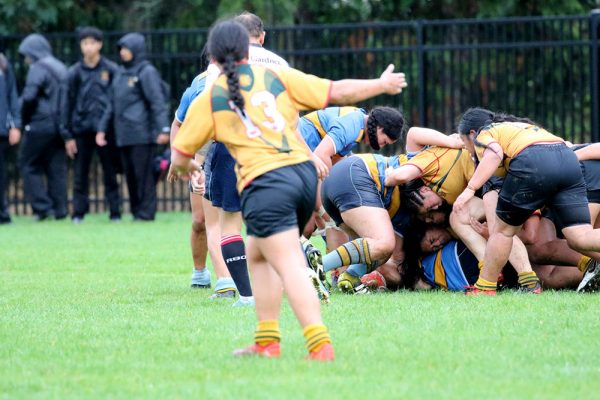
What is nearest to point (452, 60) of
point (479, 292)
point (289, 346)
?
point (479, 292)

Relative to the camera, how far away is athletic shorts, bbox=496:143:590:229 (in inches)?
302

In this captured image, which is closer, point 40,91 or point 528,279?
point 528,279

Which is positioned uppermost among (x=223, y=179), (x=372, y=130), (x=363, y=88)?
(x=363, y=88)

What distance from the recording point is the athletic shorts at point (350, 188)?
8.45 m

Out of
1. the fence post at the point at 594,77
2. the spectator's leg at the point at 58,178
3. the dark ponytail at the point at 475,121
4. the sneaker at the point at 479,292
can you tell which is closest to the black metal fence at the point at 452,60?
the fence post at the point at 594,77

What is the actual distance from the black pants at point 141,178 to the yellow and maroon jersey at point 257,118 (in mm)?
9858

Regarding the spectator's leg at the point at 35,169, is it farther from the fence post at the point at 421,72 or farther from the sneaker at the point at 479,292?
the sneaker at the point at 479,292

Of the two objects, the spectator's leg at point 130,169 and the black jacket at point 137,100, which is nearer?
the black jacket at point 137,100

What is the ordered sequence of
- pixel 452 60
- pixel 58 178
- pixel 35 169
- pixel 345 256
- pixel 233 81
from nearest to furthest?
pixel 233 81 → pixel 345 256 → pixel 35 169 → pixel 58 178 → pixel 452 60

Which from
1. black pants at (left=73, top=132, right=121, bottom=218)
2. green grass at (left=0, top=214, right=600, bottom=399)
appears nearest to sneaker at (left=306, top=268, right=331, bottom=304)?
green grass at (left=0, top=214, right=600, bottom=399)

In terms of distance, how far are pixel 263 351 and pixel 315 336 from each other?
377 mm

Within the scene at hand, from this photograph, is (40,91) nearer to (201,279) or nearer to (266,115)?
(201,279)

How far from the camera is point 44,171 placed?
1684 centimetres

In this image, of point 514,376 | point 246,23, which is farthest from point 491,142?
point 514,376
